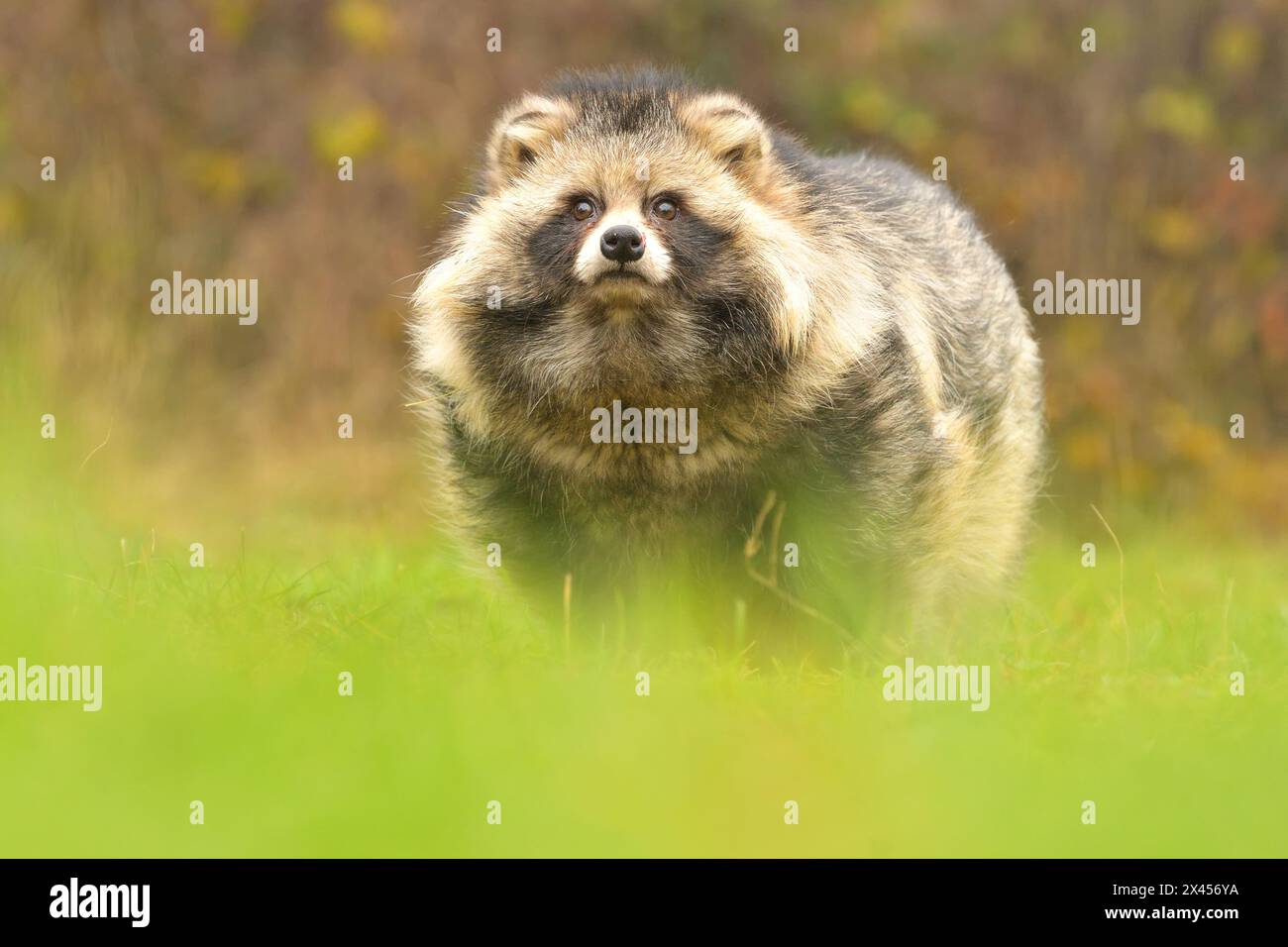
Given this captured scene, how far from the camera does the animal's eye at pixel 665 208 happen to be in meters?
6.12

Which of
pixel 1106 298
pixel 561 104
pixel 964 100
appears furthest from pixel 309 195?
pixel 561 104

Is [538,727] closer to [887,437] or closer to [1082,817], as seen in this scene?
[1082,817]

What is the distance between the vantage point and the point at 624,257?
575 centimetres

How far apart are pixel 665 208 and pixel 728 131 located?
0.48 meters

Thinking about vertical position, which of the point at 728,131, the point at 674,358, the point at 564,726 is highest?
the point at 728,131

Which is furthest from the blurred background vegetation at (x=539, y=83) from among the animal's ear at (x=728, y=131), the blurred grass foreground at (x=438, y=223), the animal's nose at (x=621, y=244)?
the animal's nose at (x=621, y=244)

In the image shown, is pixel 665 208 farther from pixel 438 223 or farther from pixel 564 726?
pixel 438 223

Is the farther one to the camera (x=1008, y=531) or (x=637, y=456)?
(x=1008, y=531)

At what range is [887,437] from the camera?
631 cm

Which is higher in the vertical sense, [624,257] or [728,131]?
[728,131]

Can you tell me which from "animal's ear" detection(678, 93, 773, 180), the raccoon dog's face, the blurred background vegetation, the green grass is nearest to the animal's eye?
the raccoon dog's face

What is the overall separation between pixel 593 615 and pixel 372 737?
2.27 meters

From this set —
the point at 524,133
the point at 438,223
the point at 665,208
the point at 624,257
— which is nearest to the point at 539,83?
the point at 438,223

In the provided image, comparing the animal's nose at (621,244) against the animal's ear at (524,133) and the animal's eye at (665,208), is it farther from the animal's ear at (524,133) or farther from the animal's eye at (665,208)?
the animal's ear at (524,133)
